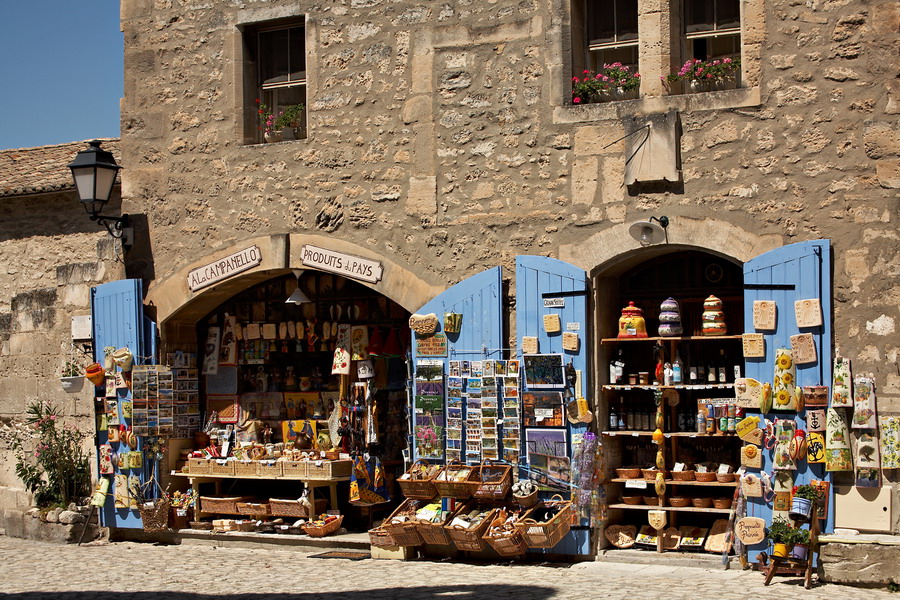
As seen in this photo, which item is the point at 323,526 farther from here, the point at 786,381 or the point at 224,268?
the point at 786,381

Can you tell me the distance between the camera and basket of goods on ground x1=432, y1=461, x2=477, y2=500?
8625mm

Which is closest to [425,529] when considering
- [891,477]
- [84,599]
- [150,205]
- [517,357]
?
[517,357]

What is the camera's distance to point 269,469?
998cm

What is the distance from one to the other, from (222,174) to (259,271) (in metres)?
0.88

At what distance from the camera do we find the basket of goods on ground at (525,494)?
8.48m

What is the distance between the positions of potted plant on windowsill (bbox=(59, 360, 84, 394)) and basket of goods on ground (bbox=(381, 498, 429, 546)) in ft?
11.2

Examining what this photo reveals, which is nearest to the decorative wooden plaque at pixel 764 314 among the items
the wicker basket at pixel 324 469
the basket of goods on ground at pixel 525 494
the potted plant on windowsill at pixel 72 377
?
the basket of goods on ground at pixel 525 494

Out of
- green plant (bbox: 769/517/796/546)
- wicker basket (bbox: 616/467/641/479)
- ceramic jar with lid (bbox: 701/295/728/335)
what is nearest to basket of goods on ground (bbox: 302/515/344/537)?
wicker basket (bbox: 616/467/641/479)

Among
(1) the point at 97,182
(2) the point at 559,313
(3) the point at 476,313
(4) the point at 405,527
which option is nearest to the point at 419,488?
(4) the point at 405,527

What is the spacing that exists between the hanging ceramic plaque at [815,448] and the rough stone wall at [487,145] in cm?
49

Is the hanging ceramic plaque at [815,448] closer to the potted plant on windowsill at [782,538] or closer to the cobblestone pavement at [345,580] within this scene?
the potted plant on windowsill at [782,538]

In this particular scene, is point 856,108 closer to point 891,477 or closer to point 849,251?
point 849,251

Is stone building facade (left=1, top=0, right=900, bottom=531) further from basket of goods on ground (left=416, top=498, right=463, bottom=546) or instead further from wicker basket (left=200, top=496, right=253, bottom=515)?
basket of goods on ground (left=416, top=498, right=463, bottom=546)

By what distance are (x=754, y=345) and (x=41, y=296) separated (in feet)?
20.9
